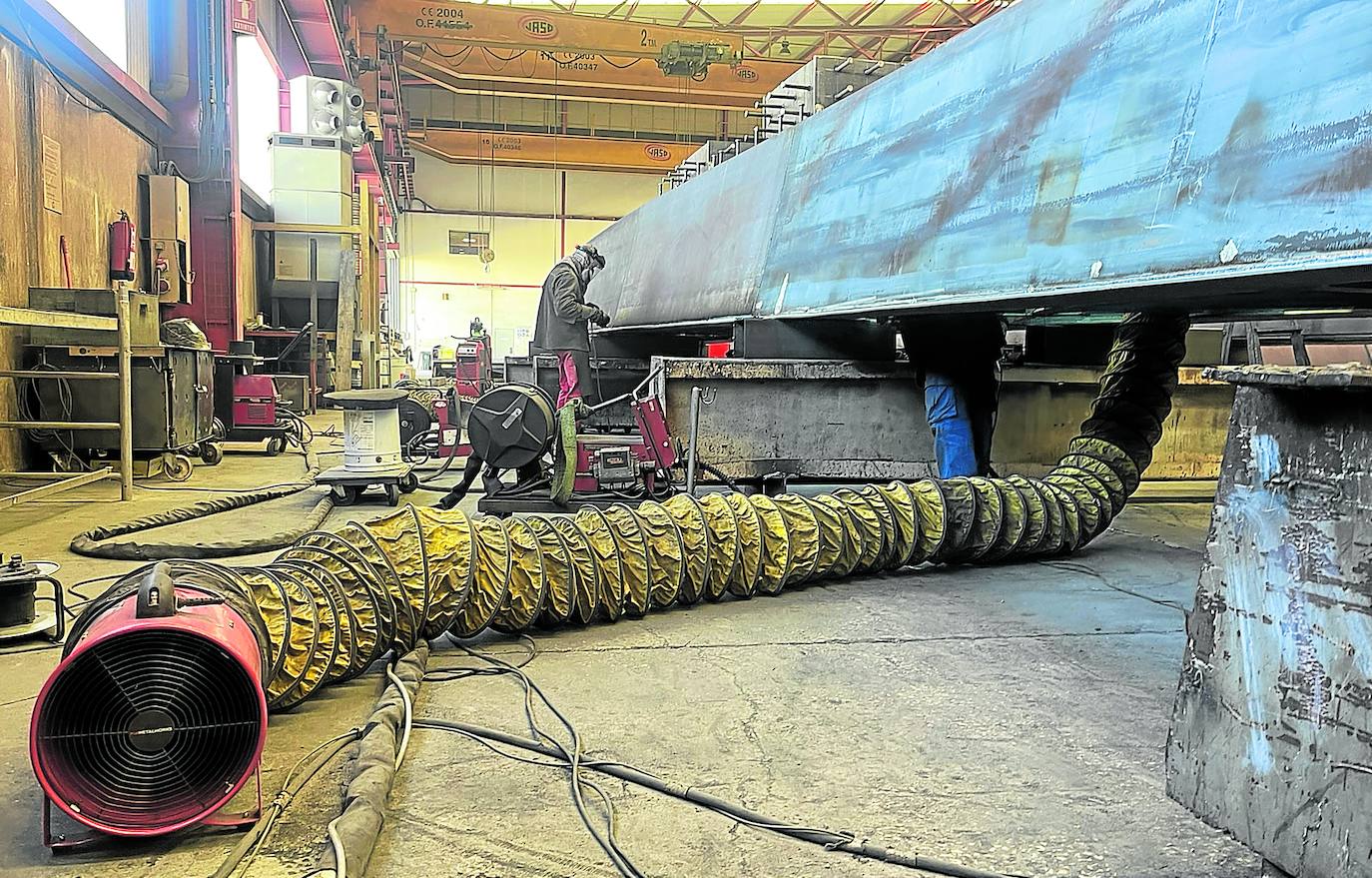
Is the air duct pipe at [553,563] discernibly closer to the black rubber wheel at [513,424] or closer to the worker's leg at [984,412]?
the worker's leg at [984,412]

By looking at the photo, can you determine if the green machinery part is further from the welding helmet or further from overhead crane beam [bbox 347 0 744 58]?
overhead crane beam [bbox 347 0 744 58]

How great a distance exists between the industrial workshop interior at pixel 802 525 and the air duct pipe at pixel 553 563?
14 millimetres

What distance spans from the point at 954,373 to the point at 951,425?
0.24 metres

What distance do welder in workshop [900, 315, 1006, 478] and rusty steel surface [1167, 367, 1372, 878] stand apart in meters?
2.89

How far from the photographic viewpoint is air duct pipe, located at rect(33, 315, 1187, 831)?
1.85 meters

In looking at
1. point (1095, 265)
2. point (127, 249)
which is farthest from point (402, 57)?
point (1095, 265)

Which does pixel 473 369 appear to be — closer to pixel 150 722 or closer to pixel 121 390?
→ pixel 121 390

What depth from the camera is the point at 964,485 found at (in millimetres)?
4109

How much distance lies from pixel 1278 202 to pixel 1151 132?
Result: 1.67 ft

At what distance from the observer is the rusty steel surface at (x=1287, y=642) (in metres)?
1.50

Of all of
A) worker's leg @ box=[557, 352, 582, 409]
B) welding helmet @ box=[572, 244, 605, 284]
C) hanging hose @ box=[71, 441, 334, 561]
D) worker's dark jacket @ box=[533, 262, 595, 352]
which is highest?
welding helmet @ box=[572, 244, 605, 284]

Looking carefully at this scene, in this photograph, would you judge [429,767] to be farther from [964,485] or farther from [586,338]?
[586,338]

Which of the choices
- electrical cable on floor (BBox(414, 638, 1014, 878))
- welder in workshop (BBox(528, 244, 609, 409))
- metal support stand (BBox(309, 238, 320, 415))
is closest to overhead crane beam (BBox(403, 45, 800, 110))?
metal support stand (BBox(309, 238, 320, 415))

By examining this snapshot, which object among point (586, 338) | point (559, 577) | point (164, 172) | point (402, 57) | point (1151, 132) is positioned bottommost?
point (559, 577)
